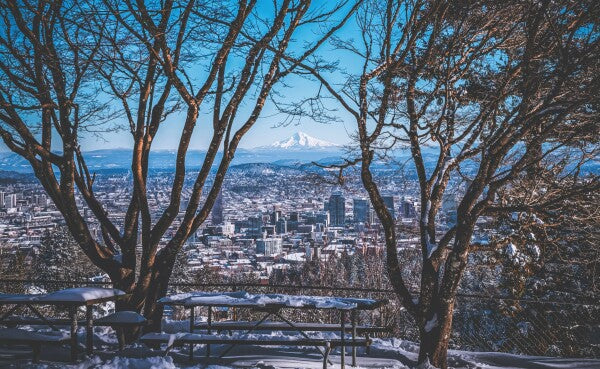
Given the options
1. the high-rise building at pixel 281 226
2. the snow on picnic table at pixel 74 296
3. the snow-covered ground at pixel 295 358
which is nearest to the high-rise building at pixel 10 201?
the high-rise building at pixel 281 226

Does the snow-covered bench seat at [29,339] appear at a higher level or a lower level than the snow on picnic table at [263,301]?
lower

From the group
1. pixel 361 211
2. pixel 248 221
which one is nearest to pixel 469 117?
pixel 361 211

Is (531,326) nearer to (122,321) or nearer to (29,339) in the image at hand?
(122,321)

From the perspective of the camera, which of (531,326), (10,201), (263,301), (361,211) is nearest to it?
(263,301)

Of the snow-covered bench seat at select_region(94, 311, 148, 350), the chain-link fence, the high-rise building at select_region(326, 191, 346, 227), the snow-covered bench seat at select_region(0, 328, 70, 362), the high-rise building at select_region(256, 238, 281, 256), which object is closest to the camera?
the snow-covered bench seat at select_region(0, 328, 70, 362)

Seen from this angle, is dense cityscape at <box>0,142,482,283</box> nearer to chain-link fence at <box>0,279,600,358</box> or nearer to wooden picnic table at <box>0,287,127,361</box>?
chain-link fence at <box>0,279,600,358</box>

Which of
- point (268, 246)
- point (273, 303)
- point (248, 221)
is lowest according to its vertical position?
point (268, 246)

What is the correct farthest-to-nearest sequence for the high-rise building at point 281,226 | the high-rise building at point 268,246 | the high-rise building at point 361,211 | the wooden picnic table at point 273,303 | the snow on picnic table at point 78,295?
the high-rise building at point 281,226 < the high-rise building at point 268,246 < the high-rise building at point 361,211 < the wooden picnic table at point 273,303 < the snow on picnic table at point 78,295

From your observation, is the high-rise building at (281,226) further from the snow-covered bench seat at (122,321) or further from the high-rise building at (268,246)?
the snow-covered bench seat at (122,321)

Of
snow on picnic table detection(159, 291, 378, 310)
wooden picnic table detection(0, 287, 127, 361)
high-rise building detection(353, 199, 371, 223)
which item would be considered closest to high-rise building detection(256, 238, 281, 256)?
high-rise building detection(353, 199, 371, 223)

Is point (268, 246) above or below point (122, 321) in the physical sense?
below

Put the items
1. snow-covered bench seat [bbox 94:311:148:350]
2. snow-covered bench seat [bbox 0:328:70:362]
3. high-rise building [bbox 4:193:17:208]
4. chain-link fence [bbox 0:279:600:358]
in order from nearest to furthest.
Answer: snow-covered bench seat [bbox 0:328:70:362] → snow-covered bench seat [bbox 94:311:148:350] → chain-link fence [bbox 0:279:600:358] → high-rise building [bbox 4:193:17:208]

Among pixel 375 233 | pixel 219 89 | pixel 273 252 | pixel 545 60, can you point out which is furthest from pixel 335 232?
pixel 545 60
